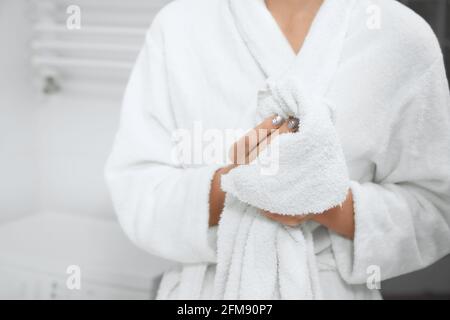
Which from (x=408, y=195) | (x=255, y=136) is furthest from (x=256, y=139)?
(x=408, y=195)

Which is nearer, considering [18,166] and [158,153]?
[158,153]

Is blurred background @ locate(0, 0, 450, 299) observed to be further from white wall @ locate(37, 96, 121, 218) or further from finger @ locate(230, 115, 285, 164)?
finger @ locate(230, 115, 285, 164)

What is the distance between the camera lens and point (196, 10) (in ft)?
2.12

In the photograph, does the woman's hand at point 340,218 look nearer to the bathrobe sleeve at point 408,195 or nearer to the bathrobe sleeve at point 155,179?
the bathrobe sleeve at point 408,195

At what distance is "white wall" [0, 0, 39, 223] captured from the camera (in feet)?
3.38

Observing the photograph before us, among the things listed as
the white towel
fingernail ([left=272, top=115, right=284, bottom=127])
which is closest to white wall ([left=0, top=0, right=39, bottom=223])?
the white towel

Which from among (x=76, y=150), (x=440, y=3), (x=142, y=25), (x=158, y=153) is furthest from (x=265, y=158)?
(x=76, y=150)

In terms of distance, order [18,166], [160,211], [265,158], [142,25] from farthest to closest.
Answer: [18,166]
[142,25]
[160,211]
[265,158]

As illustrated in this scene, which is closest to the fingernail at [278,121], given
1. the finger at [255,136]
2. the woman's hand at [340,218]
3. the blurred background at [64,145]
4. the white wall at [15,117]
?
the finger at [255,136]

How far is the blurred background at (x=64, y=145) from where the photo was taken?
34.9 inches

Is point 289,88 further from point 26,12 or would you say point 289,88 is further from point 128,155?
point 26,12

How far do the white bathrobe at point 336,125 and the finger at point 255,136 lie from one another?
49 mm
